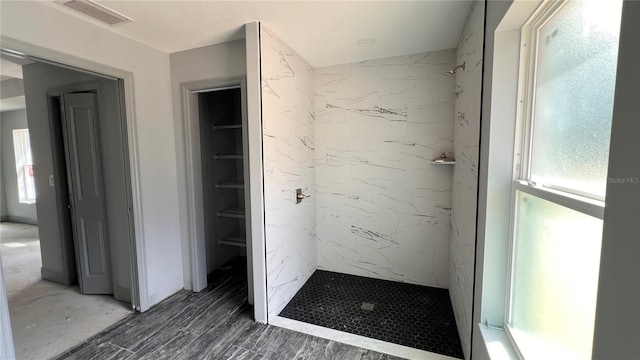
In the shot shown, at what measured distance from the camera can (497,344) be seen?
1.30 m

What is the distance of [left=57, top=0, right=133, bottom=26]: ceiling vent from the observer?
1.68 m

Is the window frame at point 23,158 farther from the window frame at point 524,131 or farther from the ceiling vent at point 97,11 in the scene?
the window frame at point 524,131

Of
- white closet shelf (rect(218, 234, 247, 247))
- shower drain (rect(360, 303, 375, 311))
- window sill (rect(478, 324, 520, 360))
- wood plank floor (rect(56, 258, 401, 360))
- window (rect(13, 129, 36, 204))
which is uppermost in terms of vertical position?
window (rect(13, 129, 36, 204))

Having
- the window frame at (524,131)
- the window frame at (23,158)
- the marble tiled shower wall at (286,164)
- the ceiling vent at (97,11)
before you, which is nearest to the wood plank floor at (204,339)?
the marble tiled shower wall at (286,164)

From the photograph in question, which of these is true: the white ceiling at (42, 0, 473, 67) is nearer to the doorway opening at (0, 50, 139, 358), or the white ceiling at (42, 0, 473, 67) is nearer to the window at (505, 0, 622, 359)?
the doorway opening at (0, 50, 139, 358)

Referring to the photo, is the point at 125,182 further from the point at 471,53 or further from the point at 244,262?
the point at 471,53

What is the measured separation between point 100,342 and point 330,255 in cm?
223

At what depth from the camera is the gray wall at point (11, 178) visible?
221 inches

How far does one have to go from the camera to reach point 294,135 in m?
2.57

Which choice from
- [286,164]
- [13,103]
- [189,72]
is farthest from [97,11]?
[13,103]

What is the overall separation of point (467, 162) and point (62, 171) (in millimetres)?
4079

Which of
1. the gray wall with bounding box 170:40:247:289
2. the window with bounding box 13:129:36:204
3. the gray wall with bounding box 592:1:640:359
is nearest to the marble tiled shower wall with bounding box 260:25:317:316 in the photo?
the gray wall with bounding box 170:40:247:289

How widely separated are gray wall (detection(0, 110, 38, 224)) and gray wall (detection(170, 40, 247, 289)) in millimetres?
5733

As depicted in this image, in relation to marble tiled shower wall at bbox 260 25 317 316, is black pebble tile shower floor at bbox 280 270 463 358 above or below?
below
